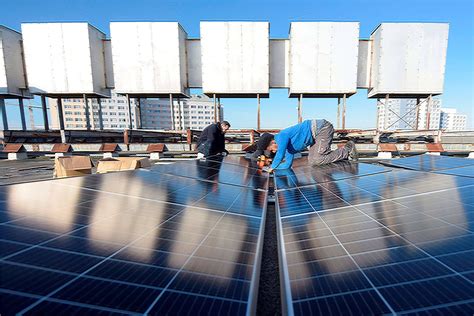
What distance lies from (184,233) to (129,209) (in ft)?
3.02

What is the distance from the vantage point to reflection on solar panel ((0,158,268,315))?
119cm

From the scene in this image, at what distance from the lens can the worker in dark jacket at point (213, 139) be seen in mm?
8141

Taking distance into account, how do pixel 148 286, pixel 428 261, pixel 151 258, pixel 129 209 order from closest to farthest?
1. pixel 148 286
2. pixel 428 261
3. pixel 151 258
4. pixel 129 209

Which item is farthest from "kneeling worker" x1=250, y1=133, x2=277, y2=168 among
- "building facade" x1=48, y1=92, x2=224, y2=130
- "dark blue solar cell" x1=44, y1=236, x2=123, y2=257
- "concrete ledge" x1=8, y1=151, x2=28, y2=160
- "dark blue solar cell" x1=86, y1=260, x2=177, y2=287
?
"building facade" x1=48, y1=92, x2=224, y2=130

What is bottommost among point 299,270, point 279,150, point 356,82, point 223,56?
point 299,270

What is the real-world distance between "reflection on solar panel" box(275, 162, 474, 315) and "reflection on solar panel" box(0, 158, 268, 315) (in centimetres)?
38

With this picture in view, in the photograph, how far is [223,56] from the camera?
19188 millimetres

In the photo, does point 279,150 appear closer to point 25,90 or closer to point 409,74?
point 409,74

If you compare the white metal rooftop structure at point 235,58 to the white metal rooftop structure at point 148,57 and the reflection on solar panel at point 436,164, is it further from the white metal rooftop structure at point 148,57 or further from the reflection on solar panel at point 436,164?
the reflection on solar panel at point 436,164

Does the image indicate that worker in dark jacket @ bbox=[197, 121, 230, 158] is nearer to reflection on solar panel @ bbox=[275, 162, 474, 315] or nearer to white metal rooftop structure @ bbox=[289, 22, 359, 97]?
reflection on solar panel @ bbox=[275, 162, 474, 315]

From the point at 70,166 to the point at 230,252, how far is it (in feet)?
26.5

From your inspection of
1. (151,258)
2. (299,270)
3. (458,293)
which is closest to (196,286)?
(151,258)

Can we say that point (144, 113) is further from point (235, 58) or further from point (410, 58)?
point (410, 58)

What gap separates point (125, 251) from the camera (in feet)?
5.46
